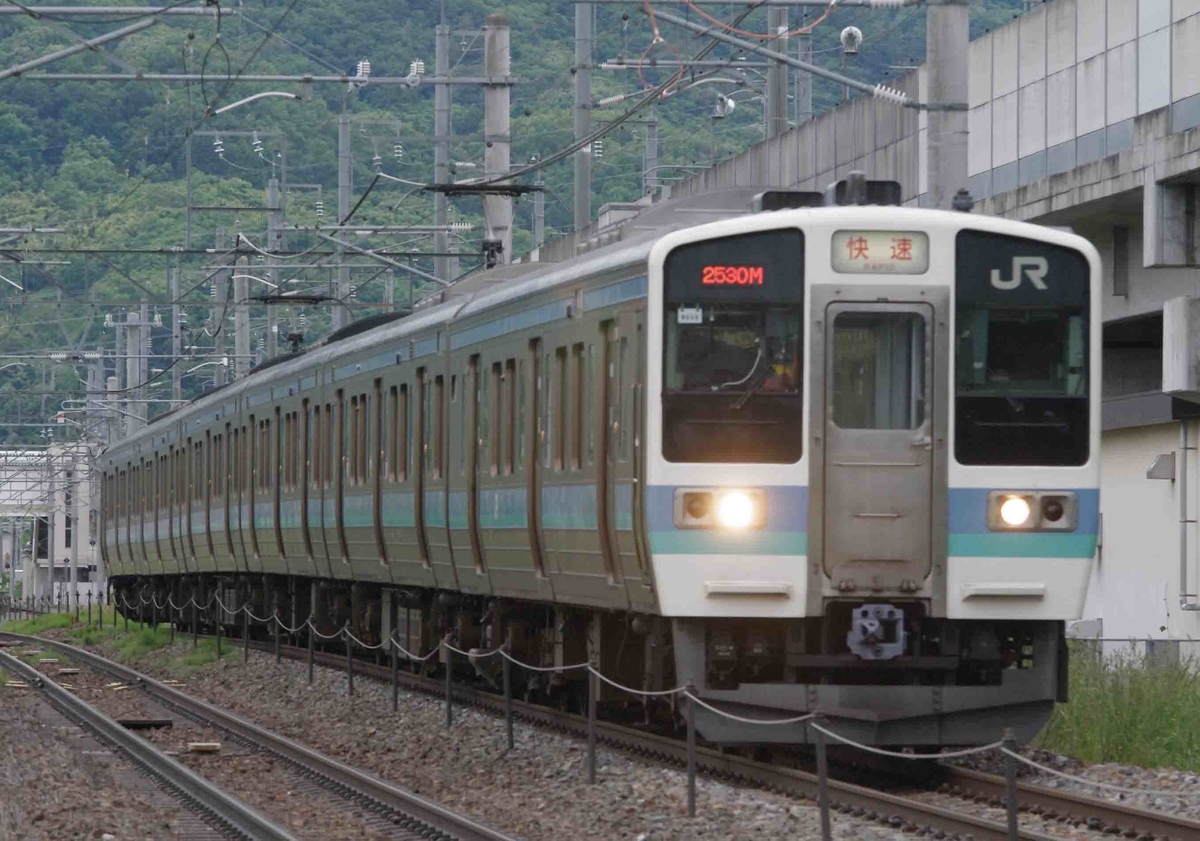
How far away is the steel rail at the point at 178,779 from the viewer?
39.8 feet

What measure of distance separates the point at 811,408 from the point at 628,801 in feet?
7.23

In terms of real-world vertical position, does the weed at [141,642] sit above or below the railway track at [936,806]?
below

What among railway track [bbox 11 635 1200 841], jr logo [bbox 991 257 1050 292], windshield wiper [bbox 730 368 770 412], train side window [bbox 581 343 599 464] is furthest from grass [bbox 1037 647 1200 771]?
train side window [bbox 581 343 599 464]

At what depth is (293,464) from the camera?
2456cm

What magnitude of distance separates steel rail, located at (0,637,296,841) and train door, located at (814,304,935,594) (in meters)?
3.17

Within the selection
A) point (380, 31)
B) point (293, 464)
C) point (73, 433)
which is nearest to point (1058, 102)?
point (293, 464)

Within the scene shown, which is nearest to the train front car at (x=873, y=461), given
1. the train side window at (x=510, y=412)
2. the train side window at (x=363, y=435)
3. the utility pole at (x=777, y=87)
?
the train side window at (x=510, y=412)

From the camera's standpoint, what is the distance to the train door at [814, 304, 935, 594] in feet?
40.0

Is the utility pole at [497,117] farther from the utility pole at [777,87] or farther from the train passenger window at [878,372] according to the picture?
the train passenger window at [878,372]

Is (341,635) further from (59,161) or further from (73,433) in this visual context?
(73,433)

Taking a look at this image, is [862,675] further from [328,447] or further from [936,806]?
[328,447]

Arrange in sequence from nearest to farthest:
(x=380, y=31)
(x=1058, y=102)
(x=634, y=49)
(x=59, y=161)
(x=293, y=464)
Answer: (x=1058, y=102)
(x=293, y=464)
(x=380, y=31)
(x=59, y=161)
(x=634, y=49)

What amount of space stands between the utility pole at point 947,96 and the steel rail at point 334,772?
4852 millimetres

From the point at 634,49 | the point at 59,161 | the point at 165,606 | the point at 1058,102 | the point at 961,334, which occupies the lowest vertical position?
the point at 165,606
